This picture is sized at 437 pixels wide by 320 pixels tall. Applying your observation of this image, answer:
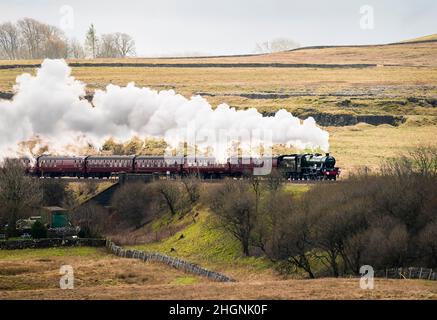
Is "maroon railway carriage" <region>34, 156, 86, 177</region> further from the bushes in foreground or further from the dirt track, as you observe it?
the dirt track

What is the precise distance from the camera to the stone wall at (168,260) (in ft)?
214

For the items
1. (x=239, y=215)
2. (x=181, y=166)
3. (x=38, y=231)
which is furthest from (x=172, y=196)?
(x=239, y=215)

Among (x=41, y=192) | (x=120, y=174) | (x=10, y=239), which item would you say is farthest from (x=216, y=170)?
(x=10, y=239)

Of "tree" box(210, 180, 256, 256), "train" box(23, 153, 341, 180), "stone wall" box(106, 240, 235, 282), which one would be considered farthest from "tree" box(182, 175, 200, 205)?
"stone wall" box(106, 240, 235, 282)

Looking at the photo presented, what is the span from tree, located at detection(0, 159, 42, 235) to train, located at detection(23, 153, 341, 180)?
1250 centimetres

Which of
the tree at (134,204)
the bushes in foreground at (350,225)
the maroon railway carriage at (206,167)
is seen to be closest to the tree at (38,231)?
the tree at (134,204)

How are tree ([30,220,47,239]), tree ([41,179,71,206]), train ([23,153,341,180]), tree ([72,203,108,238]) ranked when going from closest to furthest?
1. tree ([30,220,47,239])
2. tree ([72,203,108,238])
3. train ([23,153,341,180])
4. tree ([41,179,71,206])

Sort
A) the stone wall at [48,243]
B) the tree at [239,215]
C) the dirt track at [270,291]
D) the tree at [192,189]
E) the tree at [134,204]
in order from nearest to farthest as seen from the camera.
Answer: the dirt track at [270,291] < the tree at [239,215] < the stone wall at [48,243] < the tree at [192,189] < the tree at [134,204]

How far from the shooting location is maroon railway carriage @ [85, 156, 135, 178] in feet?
362

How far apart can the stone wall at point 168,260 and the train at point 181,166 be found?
22.0 metres

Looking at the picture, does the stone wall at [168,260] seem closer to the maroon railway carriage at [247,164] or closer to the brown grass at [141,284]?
the brown grass at [141,284]

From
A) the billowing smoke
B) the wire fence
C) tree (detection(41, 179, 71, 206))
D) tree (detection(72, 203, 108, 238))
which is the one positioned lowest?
tree (detection(72, 203, 108, 238))

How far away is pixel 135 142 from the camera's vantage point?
442 ft

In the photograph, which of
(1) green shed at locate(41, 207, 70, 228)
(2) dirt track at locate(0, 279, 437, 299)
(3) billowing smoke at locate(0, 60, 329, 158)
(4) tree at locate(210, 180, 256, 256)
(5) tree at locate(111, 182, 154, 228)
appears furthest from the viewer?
(3) billowing smoke at locate(0, 60, 329, 158)
